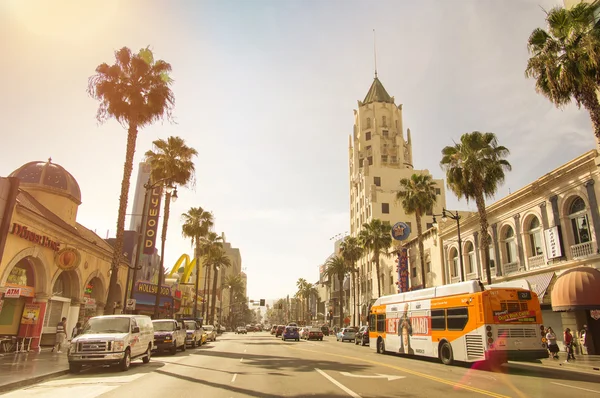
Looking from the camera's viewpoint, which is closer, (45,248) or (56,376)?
(56,376)

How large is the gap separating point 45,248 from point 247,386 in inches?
653

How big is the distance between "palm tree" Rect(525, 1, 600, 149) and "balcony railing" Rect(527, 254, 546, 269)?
9158 millimetres

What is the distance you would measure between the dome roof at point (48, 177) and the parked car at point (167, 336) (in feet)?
39.2

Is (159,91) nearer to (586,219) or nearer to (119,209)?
(119,209)

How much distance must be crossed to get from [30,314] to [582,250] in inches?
1189

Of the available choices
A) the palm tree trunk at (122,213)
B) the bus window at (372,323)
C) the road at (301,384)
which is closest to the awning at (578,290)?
the road at (301,384)

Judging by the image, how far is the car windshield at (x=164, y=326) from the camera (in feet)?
75.2

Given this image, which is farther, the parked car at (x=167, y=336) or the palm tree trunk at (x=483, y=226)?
the palm tree trunk at (x=483, y=226)

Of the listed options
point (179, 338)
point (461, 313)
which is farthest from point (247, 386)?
point (179, 338)

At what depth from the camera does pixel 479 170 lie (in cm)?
2677

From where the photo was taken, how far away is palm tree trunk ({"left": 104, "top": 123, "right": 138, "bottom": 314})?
21.4 meters

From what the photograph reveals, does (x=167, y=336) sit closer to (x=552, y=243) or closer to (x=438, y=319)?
(x=438, y=319)

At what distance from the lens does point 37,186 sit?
87.8ft

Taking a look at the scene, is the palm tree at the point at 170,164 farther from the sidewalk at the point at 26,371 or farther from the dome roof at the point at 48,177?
the sidewalk at the point at 26,371
